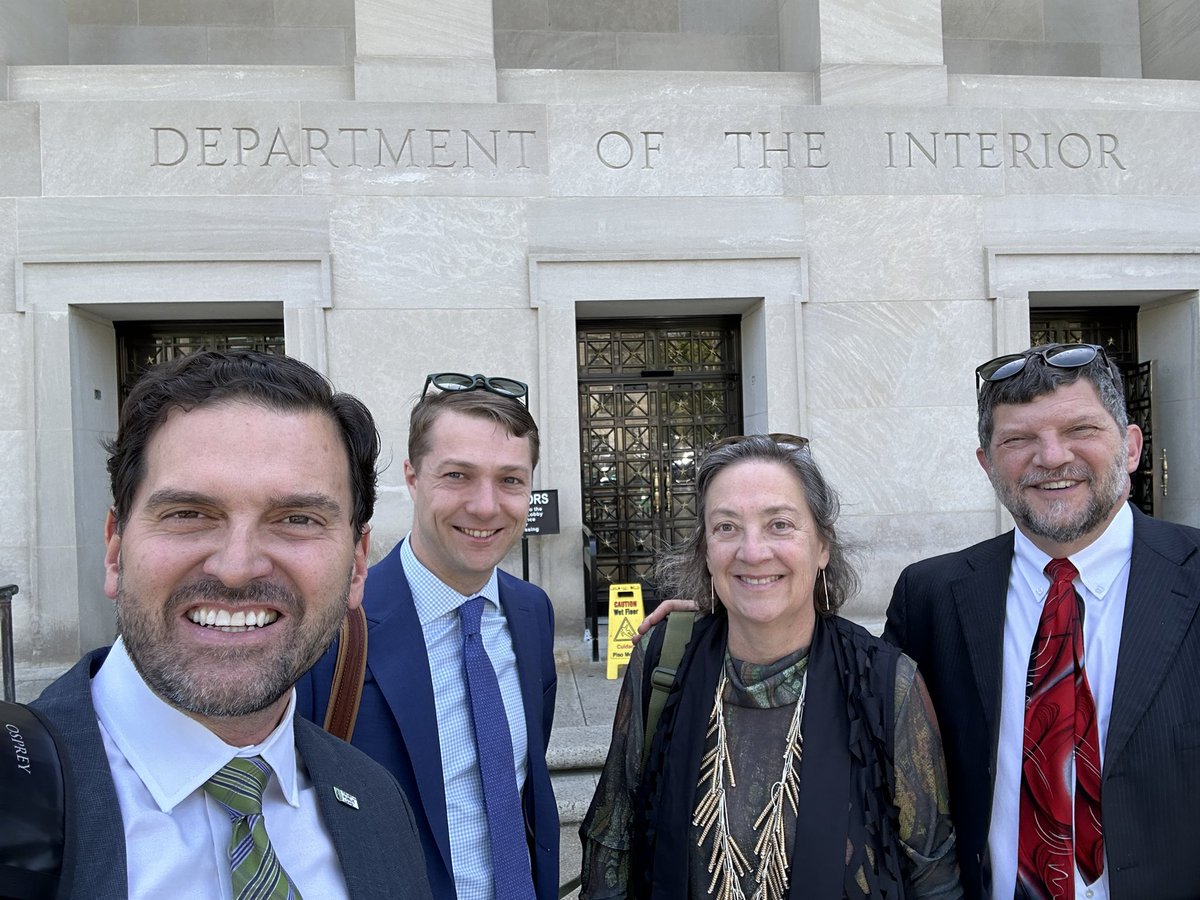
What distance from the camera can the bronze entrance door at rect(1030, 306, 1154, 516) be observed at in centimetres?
840

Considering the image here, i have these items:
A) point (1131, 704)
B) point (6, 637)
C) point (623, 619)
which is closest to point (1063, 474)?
point (1131, 704)

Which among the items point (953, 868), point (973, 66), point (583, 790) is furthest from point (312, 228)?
point (973, 66)

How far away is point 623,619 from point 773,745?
4088 mm

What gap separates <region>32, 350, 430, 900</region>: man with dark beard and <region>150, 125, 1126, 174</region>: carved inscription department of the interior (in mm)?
6110

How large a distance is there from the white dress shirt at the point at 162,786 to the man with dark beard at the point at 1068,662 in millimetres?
1761

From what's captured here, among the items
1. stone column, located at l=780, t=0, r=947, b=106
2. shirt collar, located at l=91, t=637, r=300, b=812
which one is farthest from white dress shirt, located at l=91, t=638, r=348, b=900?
stone column, located at l=780, t=0, r=947, b=106

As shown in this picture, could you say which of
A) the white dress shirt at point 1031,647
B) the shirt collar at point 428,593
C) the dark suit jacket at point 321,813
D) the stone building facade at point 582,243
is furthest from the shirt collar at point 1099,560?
the stone building facade at point 582,243

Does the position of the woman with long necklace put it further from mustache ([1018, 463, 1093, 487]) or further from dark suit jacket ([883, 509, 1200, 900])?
mustache ([1018, 463, 1093, 487])

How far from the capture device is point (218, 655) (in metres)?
1.27

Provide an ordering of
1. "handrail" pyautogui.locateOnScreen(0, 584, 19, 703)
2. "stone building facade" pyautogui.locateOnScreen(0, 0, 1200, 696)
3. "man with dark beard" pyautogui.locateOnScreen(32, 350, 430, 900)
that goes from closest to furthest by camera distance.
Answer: "man with dark beard" pyautogui.locateOnScreen(32, 350, 430, 900)
"handrail" pyautogui.locateOnScreen(0, 584, 19, 703)
"stone building facade" pyautogui.locateOnScreen(0, 0, 1200, 696)

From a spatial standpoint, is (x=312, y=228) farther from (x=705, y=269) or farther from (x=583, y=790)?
(x=583, y=790)

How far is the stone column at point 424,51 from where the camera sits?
6969 millimetres

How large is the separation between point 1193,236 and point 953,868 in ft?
25.8

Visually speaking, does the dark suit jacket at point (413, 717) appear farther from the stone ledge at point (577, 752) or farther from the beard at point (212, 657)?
the stone ledge at point (577, 752)
